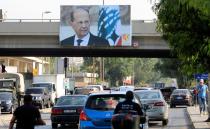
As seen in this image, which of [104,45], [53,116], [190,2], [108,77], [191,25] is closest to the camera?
[190,2]

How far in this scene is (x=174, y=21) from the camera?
14.0 m

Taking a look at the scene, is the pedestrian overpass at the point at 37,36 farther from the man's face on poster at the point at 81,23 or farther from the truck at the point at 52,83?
the truck at the point at 52,83

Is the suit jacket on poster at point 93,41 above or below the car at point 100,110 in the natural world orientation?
above

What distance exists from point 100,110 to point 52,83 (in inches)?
1729

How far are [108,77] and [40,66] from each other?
39.3m

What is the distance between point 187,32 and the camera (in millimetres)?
13852

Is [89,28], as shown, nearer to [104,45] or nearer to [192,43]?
[104,45]

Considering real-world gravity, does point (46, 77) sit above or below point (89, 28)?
below

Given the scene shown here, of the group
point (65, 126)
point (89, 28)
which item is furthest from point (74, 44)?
point (65, 126)

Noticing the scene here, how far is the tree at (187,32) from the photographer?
12867mm

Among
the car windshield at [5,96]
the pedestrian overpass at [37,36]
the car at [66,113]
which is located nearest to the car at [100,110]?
the car at [66,113]

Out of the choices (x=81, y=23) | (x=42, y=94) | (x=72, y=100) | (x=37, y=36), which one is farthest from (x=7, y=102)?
(x=81, y=23)

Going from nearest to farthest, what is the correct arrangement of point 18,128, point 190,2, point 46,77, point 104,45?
point 190,2
point 18,128
point 104,45
point 46,77

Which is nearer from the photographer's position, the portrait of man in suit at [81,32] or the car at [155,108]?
the car at [155,108]
